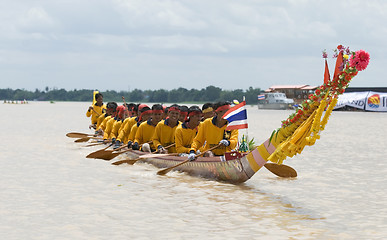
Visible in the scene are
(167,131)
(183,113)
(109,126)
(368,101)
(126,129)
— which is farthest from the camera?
(368,101)

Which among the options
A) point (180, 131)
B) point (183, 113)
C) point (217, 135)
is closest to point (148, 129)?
point (183, 113)

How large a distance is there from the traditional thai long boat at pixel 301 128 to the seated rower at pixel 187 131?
2.02 metres

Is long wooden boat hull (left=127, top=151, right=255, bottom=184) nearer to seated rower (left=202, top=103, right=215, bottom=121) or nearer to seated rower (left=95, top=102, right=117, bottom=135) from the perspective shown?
seated rower (left=202, top=103, right=215, bottom=121)

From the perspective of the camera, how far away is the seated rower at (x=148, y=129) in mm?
15141

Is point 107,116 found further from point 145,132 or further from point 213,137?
point 213,137

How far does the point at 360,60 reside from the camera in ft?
27.7

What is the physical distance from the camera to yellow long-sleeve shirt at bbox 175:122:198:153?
1334 centimetres

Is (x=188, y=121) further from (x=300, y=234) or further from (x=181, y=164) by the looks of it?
(x=300, y=234)

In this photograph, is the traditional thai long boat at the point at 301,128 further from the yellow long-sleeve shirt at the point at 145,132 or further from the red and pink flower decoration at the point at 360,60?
the yellow long-sleeve shirt at the point at 145,132

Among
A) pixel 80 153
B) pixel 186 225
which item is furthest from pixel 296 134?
pixel 80 153

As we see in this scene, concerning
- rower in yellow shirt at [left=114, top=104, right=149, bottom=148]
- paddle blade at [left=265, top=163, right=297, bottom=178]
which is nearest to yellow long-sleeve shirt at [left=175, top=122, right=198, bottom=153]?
paddle blade at [left=265, top=163, right=297, bottom=178]

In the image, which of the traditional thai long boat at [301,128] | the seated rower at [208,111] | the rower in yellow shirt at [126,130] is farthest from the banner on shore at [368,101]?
the traditional thai long boat at [301,128]

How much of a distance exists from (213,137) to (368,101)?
51.7 meters

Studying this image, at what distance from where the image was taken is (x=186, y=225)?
8.09 meters
